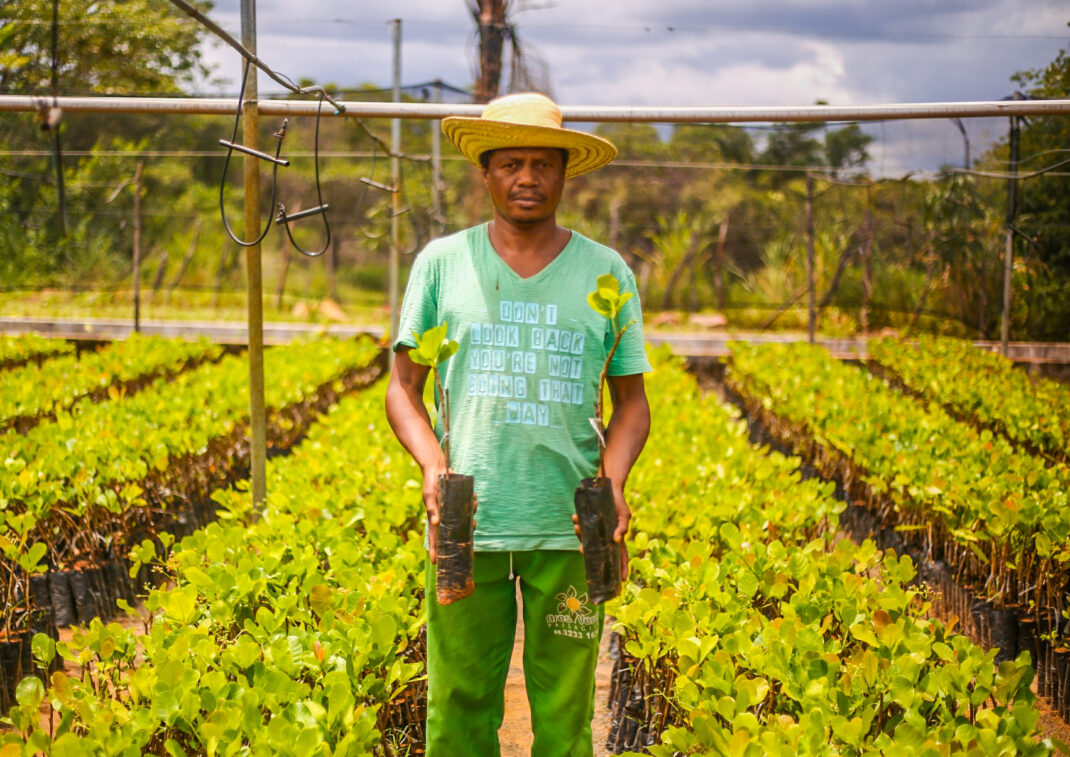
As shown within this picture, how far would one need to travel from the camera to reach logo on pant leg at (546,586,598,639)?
206cm

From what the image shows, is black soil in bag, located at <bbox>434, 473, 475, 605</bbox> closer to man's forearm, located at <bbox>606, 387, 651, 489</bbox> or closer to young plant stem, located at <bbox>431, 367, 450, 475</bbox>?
young plant stem, located at <bbox>431, 367, 450, 475</bbox>

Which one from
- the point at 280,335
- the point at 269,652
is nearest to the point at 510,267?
the point at 269,652

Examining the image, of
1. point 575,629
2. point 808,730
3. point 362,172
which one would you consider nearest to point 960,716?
point 808,730

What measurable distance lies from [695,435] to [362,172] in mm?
17061

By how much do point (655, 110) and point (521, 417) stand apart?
2.76 m

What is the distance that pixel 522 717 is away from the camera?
3.49m

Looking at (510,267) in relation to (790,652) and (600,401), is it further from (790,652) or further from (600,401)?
(790,652)

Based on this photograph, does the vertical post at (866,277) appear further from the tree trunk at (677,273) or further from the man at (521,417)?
the man at (521,417)

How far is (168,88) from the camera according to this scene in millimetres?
20078

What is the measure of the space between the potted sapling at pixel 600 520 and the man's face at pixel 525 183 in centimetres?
25

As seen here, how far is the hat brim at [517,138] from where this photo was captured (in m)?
1.98

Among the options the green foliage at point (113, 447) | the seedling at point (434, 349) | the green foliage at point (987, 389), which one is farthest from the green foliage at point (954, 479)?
the green foliage at point (113, 447)

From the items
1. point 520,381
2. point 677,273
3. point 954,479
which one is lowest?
point 954,479

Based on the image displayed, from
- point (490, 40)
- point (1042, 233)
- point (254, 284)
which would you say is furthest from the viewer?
point (490, 40)
